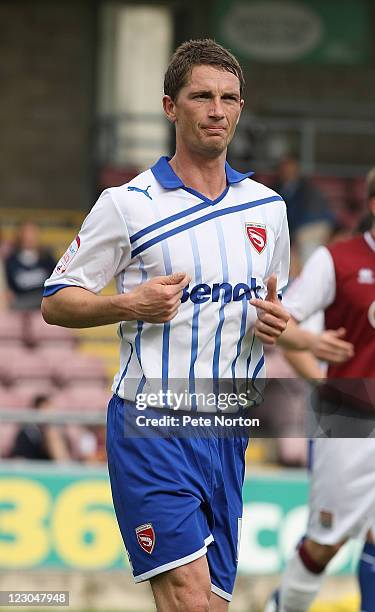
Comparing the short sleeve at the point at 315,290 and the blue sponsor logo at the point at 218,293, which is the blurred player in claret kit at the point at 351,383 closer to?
the short sleeve at the point at 315,290

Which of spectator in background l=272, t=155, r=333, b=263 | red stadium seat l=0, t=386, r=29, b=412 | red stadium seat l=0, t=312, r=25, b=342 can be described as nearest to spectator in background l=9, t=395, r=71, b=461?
red stadium seat l=0, t=386, r=29, b=412

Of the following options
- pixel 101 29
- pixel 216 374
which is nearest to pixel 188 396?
pixel 216 374

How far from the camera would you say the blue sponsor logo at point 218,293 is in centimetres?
461

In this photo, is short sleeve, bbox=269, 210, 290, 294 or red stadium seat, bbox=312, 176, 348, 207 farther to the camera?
red stadium seat, bbox=312, 176, 348, 207

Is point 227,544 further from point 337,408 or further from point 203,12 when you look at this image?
point 203,12

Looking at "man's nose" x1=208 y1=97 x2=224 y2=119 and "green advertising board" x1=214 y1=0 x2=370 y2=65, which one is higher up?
"man's nose" x1=208 y1=97 x2=224 y2=119

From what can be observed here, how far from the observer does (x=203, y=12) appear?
711 inches

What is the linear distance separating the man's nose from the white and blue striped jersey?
294mm

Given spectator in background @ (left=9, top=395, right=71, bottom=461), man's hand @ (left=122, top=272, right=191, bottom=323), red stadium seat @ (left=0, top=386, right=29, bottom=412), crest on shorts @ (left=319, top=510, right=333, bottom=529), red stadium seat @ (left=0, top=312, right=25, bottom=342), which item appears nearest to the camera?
man's hand @ (left=122, top=272, right=191, bottom=323)

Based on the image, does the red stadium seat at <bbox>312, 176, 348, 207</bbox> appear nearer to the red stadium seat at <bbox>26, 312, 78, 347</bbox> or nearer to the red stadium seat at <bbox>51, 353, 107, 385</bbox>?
the red stadium seat at <bbox>26, 312, 78, 347</bbox>

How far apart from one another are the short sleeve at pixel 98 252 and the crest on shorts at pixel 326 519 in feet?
7.45

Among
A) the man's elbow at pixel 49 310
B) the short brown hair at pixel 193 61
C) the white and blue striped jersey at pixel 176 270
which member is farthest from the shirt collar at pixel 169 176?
the man's elbow at pixel 49 310

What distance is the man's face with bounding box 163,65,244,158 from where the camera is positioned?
4.61 meters

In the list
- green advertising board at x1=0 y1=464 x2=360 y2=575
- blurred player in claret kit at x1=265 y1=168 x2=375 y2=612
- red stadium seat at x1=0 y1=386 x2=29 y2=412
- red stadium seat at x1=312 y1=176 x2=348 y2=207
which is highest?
blurred player in claret kit at x1=265 y1=168 x2=375 y2=612
